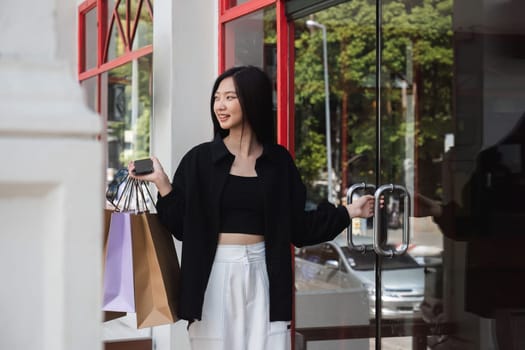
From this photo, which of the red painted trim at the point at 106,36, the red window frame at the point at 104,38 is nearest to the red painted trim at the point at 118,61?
the red window frame at the point at 104,38

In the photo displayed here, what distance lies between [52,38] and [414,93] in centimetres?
615

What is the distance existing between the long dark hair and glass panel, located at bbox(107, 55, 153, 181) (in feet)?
9.73

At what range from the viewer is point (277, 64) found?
14.3 ft

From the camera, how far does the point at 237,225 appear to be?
2.97 m

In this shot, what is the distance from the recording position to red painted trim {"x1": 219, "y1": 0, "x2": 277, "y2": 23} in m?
4.46

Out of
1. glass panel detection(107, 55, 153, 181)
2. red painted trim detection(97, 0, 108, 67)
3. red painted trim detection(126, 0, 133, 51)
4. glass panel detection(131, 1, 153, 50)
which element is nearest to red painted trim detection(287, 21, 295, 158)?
glass panel detection(131, 1, 153, 50)

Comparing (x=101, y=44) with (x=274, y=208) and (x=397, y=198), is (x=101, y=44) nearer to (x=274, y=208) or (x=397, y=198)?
(x=397, y=198)

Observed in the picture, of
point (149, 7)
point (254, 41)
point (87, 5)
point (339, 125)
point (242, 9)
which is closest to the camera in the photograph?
point (242, 9)

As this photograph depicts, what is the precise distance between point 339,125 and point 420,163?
34.0 inches

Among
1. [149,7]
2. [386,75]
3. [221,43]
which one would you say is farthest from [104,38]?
[221,43]

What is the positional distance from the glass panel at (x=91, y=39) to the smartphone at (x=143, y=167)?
516 cm

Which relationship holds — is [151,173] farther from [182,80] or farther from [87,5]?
[87,5]

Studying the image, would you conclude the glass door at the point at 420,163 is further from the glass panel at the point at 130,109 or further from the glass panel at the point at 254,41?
the glass panel at the point at 130,109

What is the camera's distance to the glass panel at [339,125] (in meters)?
6.59
